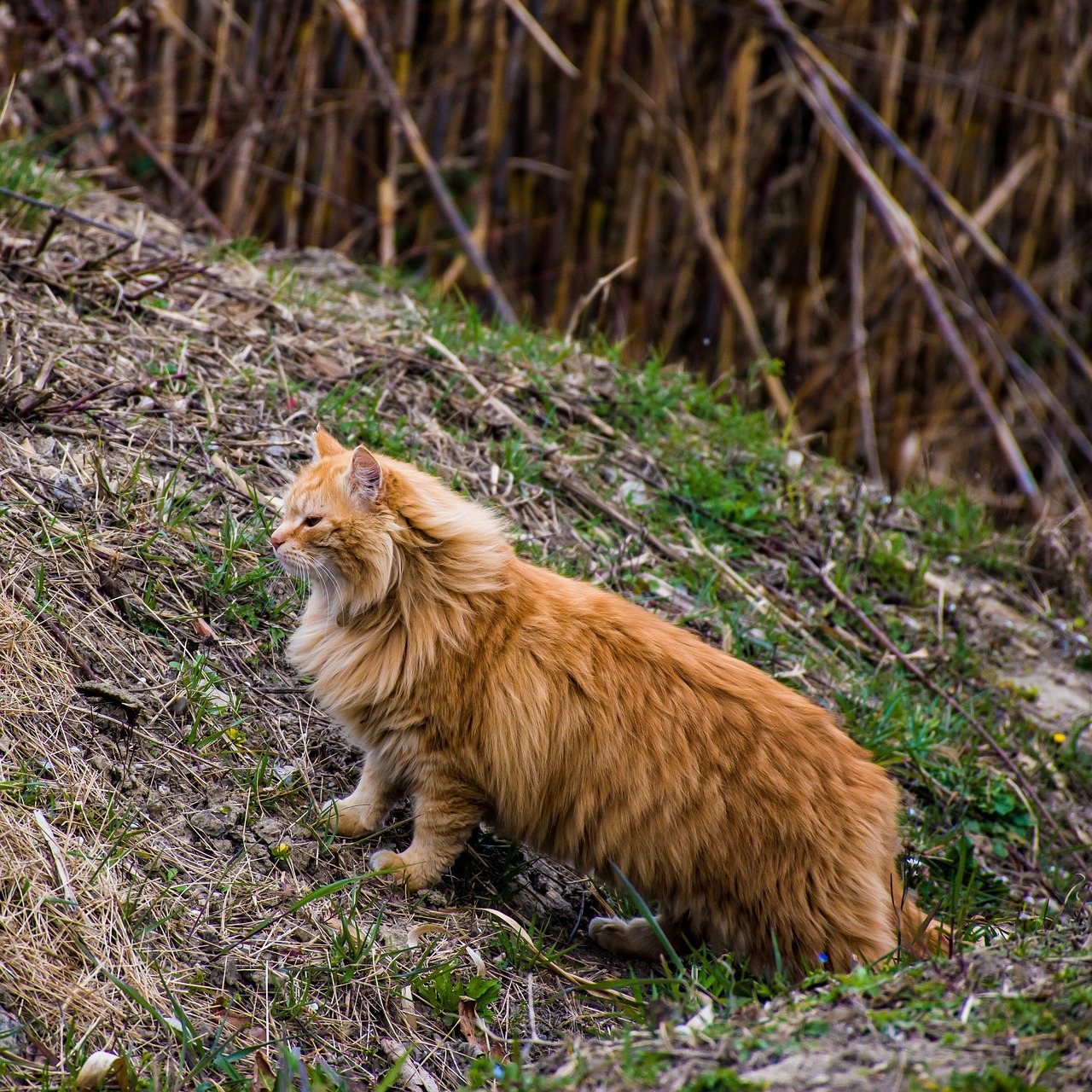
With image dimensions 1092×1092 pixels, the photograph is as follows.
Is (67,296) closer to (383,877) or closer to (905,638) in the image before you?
(383,877)

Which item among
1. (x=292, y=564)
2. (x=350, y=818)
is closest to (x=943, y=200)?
(x=292, y=564)

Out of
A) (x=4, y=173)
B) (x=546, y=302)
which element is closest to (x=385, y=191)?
(x=546, y=302)

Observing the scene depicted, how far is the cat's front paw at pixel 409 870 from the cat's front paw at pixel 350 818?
0.42 feet

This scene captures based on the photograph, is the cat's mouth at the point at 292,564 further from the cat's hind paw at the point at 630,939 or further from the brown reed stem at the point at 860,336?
the brown reed stem at the point at 860,336

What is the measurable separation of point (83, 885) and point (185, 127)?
202 inches

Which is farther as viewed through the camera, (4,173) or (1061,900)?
(4,173)

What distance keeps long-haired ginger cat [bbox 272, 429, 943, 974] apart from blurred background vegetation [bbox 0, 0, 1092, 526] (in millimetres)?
2586

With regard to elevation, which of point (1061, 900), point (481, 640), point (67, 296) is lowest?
point (1061, 900)

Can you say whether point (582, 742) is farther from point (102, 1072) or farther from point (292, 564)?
point (102, 1072)

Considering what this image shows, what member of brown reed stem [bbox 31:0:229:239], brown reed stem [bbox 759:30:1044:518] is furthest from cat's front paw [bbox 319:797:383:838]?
Answer: brown reed stem [bbox 31:0:229:239]

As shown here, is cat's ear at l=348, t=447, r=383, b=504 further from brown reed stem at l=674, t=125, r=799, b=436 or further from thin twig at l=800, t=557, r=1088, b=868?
brown reed stem at l=674, t=125, r=799, b=436

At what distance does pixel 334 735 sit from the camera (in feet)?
10.4

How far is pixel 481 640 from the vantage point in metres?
2.83

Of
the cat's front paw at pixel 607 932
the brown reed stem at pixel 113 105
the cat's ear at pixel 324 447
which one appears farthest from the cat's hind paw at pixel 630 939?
the brown reed stem at pixel 113 105
